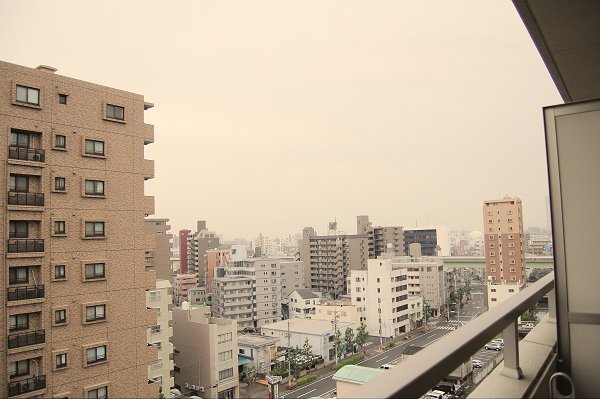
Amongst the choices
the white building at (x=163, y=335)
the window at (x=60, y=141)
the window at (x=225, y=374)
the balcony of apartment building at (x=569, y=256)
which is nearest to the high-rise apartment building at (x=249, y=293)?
the white building at (x=163, y=335)

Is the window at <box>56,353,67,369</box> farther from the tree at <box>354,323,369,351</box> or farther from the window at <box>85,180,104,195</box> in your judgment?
the tree at <box>354,323,369,351</box>

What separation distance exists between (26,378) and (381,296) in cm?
1512

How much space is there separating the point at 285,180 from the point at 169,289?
209 inches

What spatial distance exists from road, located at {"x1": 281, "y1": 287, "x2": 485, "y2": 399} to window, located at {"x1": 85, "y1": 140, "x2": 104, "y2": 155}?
3806mm

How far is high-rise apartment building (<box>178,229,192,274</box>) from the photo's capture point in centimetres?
3453

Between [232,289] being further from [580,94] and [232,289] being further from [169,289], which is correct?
[580,94]

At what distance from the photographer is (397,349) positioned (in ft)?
38.4

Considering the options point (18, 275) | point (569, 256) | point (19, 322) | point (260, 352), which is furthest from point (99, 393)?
point (260, 352)

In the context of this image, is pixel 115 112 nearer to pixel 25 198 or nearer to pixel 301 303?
pixel 25 198

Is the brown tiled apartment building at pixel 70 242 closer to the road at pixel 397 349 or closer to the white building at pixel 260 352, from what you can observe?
the road at pixel 397 349

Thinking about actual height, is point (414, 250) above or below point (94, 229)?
below

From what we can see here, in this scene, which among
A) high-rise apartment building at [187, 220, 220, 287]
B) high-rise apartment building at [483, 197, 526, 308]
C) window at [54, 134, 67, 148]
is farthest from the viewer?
high-rise apartment building at [187, 220, 220, 287]

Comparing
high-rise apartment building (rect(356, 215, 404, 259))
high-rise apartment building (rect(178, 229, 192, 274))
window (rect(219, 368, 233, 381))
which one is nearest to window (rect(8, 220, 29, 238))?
window (rect(219, 368, 233, 381))

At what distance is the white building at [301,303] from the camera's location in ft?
74.5
